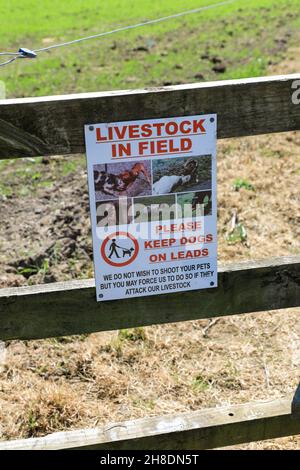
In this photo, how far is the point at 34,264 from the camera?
5.65 m

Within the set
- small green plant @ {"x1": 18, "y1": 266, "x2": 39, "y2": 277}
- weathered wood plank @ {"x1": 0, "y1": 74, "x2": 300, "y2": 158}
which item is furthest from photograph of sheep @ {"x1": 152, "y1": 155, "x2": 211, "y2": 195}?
small green plant @ {"x1": 18, "y1": 266, "x2": 39, "y2": 277}

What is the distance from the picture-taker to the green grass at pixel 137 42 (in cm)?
1200

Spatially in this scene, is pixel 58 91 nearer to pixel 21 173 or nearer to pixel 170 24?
pixel 21 173

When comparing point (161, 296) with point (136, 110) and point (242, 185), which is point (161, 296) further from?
point (242, 185)

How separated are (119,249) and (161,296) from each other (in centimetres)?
29

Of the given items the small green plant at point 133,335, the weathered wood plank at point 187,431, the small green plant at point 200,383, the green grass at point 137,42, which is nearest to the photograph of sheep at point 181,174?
the weathered wood plank at point 187,431

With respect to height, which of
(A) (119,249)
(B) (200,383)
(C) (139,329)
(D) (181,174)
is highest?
(D) (181,174)

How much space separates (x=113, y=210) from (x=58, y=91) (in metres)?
9.00

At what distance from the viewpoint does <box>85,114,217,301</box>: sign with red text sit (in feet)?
8.13

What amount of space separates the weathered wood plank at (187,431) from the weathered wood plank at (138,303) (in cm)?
40

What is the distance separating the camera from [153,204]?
8.49 feet

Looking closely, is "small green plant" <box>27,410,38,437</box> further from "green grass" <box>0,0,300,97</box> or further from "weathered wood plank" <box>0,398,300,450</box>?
"green grass" <box>0,0,300,97</box>

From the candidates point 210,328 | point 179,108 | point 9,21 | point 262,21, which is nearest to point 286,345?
point 210,328

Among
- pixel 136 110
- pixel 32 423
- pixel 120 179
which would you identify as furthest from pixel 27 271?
pixel 136 110
